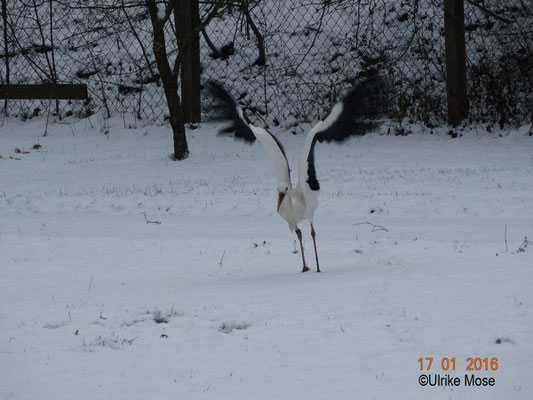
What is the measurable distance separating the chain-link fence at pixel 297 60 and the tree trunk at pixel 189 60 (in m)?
0.63

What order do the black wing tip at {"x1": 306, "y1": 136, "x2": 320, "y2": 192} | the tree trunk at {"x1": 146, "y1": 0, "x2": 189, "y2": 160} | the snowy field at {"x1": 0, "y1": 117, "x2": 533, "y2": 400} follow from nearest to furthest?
1. the snowy field at {"x1": 0, "y1": 117, "x2": 533, "y2": 400}
2. the black wing tip at {"x1": 306, "y1": 136, "x2": 320, "y2": 192}
3. the tree trunk at {"x1": 146, "y1": 0, "x2": 189, "y2": 160}

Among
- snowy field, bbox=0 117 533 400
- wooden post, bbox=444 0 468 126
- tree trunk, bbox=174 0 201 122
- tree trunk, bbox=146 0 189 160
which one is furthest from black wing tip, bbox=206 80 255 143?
wooden post, bbox=444 0 468 126

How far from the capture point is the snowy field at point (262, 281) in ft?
14.5

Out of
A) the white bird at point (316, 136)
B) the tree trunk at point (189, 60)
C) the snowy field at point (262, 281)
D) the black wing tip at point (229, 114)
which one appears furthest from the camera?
the tree trunk at point (189, 60)

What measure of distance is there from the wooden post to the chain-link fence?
381 millimetres

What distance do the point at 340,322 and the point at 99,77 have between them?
13591 millimetres

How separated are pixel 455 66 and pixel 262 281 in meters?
8.86

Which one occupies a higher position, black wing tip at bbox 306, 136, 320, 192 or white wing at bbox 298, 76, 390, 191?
white wing at bbox 298, 76, 390, 191

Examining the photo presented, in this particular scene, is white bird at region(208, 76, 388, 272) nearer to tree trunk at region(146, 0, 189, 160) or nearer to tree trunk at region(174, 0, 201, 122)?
tree trunk at region(146, 0, 189, 160)

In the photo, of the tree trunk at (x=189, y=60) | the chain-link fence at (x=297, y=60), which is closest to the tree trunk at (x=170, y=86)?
the tree trunk at (x=189, y=60)

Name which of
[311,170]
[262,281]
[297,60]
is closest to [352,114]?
[311,170]

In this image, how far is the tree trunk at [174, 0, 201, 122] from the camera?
14.7 meters

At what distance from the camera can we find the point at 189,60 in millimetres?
15031

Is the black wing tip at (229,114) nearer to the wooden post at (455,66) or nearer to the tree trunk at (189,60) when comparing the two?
the tree trunk at (189,60)
